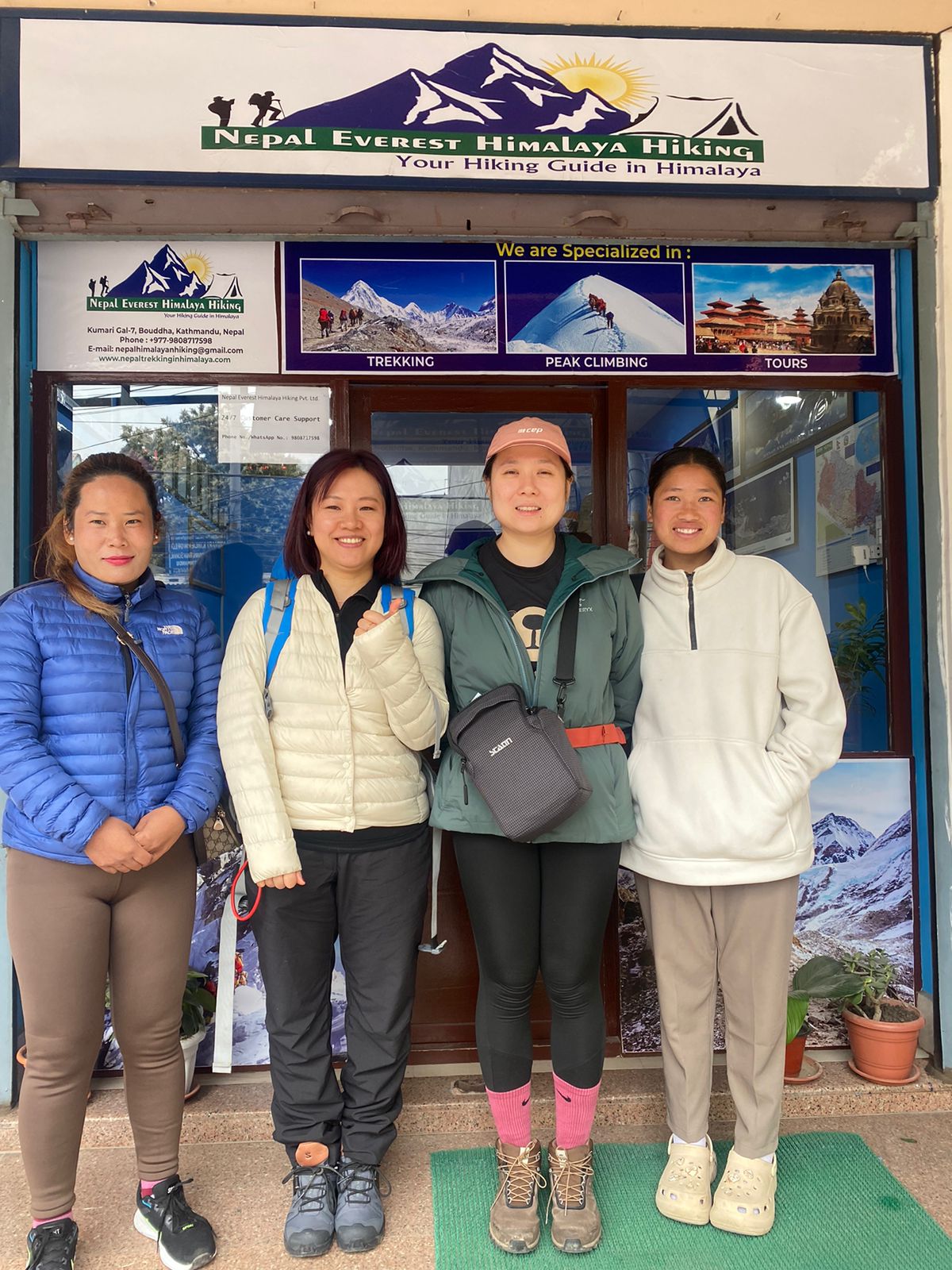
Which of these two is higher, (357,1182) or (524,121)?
(524,121)

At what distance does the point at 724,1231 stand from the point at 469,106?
3385 mm

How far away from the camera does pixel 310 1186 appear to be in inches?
90.8

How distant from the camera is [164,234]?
306cm

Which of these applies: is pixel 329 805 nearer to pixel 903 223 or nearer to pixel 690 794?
pixel 690 794

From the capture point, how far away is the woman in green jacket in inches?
89.2

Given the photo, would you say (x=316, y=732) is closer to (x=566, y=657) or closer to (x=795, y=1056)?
(x=566, y=657)

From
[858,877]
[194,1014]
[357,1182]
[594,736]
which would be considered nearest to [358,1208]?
[357,1182]

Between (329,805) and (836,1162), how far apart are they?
1901 millimetres

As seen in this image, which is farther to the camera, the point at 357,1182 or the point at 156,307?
the point at 156,307

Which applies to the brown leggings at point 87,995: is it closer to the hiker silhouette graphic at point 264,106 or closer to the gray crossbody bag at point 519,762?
the gray crossbody bag at point 519,762

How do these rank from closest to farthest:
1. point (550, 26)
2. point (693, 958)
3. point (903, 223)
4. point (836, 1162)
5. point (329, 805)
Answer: point (329, 805) → point (693, 958) → point (836, 1162) → point (550, 26) → point (903, 223)

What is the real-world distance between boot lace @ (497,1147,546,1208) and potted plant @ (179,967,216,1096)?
3.69 ft

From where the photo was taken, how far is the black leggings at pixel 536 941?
2.27 m

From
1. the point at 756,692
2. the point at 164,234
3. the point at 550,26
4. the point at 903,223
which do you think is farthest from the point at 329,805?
the point at 903,223
